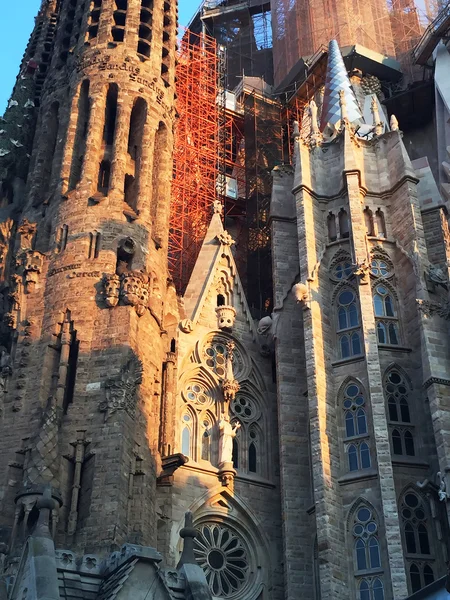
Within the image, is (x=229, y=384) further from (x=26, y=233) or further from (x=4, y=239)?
(x=4, y=239)

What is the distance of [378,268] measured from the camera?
94.9 feet

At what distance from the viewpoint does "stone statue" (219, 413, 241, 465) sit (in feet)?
88.3

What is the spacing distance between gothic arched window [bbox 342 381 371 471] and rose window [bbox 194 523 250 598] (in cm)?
384

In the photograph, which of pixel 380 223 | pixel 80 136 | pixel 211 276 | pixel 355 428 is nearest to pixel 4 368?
pixel 211 276

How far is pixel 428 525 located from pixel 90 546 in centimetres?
832

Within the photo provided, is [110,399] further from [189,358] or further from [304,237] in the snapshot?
[304,237]

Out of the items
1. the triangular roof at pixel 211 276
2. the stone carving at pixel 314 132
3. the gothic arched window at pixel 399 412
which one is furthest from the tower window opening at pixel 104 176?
the gothic arched window at pixel 399 412

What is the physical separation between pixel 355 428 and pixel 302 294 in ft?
13.4

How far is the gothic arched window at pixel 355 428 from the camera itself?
25.3 metres

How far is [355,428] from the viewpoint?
25828mm

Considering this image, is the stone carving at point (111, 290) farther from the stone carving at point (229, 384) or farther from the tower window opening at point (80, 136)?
the stone carving at point (229, 384)

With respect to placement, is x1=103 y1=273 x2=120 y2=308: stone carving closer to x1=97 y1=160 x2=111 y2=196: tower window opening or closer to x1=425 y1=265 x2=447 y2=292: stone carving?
x1=97 y1=160 x2=111 y2=196: tower window opening

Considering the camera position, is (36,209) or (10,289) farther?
(36,209)

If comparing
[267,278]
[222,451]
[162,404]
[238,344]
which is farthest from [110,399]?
[267,278]
